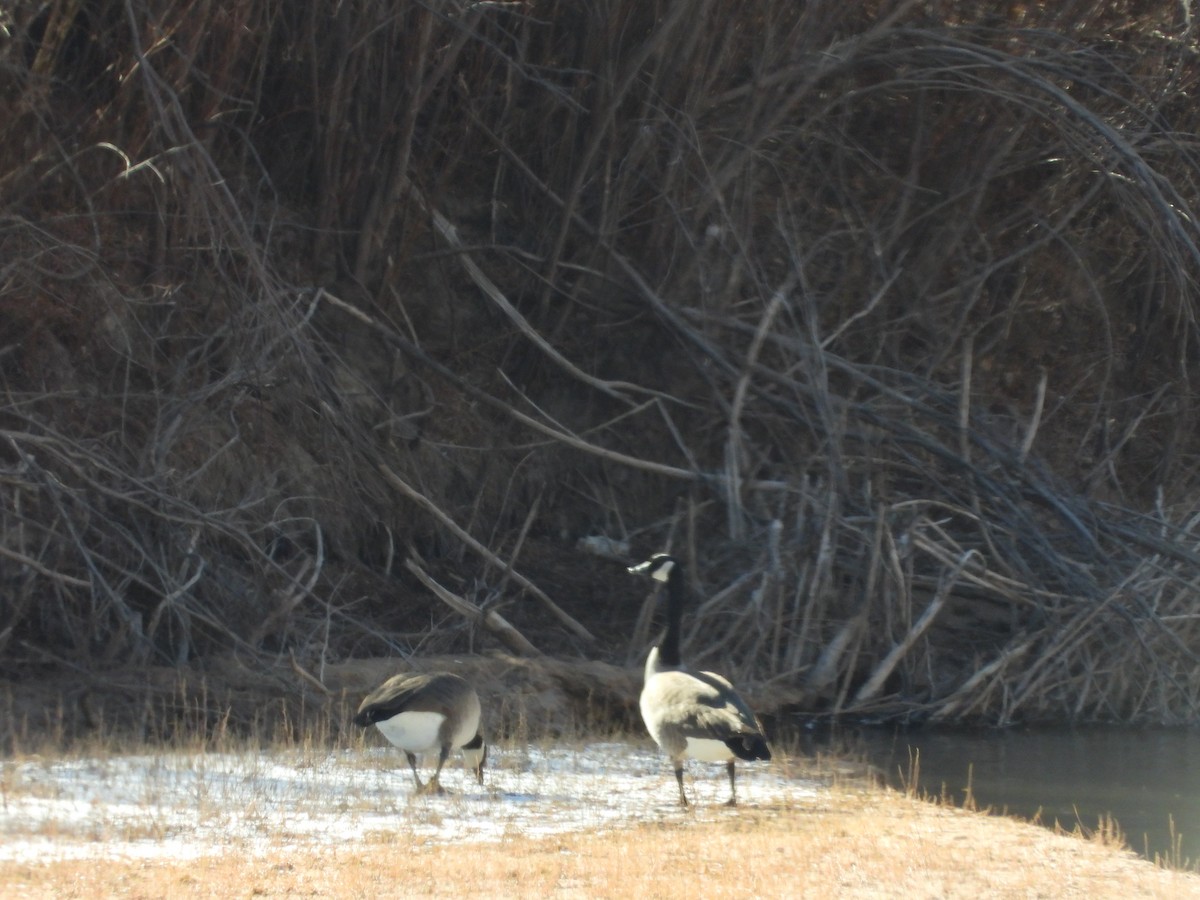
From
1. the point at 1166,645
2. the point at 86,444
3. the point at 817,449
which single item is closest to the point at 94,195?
the point at 86,444

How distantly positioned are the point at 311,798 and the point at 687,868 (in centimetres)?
219

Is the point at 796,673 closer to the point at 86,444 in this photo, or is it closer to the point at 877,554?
the point at 877,554

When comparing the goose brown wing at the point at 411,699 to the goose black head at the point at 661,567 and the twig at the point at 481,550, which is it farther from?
the twig at the point at 481,550

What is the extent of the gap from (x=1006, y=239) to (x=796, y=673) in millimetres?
6987

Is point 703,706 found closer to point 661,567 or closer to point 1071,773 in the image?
point 661,567

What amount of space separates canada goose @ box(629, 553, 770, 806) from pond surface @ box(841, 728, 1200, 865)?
1.95m

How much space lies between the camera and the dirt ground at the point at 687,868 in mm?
6320

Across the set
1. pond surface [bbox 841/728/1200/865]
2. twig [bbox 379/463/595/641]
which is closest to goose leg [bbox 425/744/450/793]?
pond surface [bbox 841/728/1200/865]

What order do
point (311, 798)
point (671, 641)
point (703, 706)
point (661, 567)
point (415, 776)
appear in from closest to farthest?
point (311, 798) < point (415, 776) < point (703, 706) < point (671, 641) < point (661, 567)

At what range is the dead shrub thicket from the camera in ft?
39.0

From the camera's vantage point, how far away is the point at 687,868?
7090 mm

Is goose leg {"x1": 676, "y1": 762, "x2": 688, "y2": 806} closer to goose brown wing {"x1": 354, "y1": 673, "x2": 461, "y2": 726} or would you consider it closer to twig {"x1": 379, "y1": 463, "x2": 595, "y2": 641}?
goose brown wing {"x1": 354, "y1": 673, "x2": 461, "y2": 726}

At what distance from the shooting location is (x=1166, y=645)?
45.3 feet

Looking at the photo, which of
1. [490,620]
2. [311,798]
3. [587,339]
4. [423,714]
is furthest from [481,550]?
[311,798]
